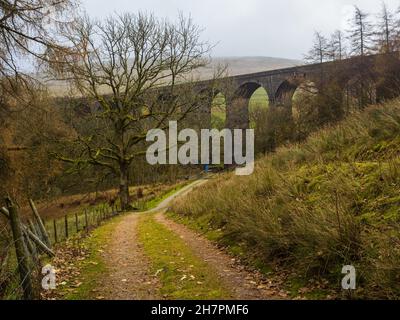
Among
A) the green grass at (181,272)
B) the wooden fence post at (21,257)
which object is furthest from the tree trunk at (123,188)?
the wooden fence post at (21,257)

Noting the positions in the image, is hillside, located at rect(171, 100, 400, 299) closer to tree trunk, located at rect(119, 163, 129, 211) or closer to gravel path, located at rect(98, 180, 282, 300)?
gravel path, located at rect(98, 180, 282, 300)

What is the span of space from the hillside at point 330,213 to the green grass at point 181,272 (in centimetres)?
89

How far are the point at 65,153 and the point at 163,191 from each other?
12.2 metres

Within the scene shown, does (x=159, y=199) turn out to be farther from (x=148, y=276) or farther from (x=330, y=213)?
(x=330, y=213)

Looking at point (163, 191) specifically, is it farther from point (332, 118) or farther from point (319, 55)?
point (319, 55)

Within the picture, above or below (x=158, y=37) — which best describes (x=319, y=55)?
above

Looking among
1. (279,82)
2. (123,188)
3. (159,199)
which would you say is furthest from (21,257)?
(279,82)

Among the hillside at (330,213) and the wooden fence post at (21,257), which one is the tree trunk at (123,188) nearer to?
the hillside at (330,213)

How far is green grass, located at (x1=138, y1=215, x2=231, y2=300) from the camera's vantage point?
5.75 m

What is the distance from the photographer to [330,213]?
5871 millimetres

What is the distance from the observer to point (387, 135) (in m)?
9.23

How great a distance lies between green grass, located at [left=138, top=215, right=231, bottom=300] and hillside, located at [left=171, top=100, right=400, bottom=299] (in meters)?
0.89

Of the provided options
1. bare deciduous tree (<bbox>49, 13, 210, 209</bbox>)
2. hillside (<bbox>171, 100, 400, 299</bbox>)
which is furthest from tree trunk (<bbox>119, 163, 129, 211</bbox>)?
hillside (<bbox>171, 100, 400, 299</bbox>)
